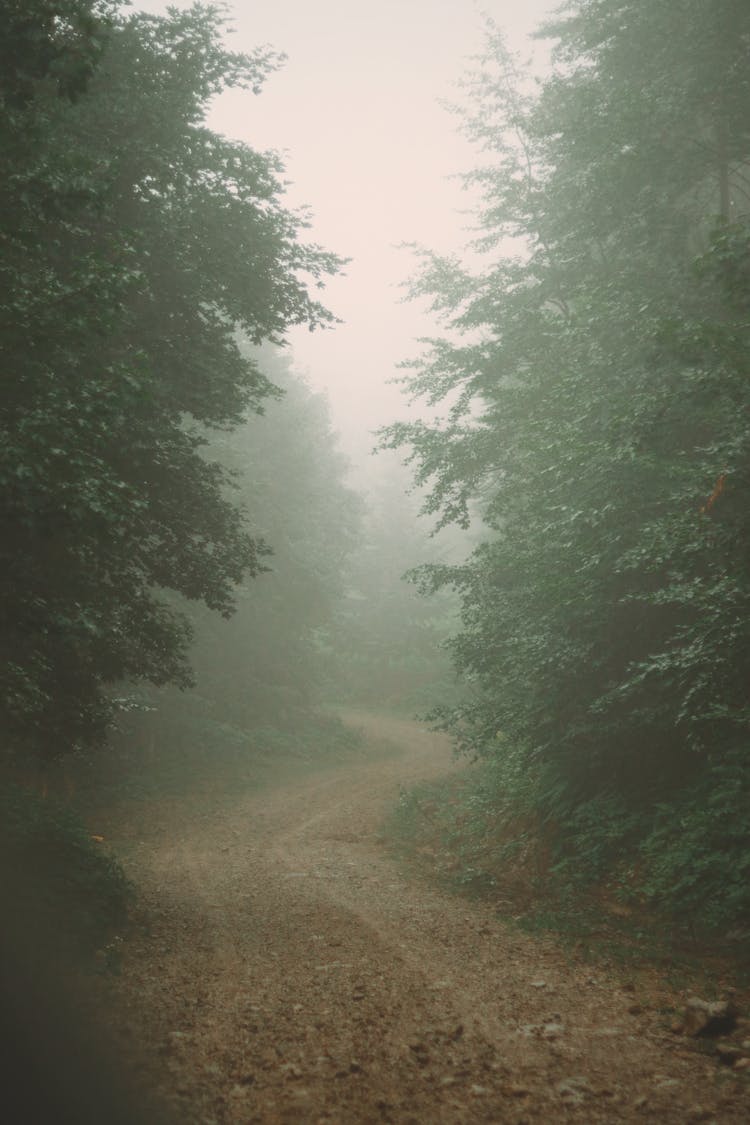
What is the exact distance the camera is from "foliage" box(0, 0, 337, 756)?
5980 millimetres

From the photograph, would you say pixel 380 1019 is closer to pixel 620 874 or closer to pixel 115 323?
pixel 620 874

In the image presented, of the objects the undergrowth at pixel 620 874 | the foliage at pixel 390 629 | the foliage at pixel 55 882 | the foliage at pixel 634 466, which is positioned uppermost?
the foliage at pixel 390 629

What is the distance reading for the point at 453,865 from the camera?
37.9 ft

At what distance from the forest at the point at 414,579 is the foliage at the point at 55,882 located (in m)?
0.06

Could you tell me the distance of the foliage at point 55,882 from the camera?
6.30 meters

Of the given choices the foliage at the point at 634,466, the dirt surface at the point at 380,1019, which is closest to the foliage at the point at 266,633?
the foliage at the point at 634,466

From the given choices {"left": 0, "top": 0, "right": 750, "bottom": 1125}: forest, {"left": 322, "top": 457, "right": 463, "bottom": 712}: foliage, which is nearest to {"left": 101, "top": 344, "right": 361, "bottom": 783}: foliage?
{"left": 0, "top": 0, "right": 750, "bottom": 1125}: forest

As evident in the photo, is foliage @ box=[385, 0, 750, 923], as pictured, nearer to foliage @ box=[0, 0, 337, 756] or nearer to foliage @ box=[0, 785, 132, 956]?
foliage @ box=[0, 0, 337, 756]

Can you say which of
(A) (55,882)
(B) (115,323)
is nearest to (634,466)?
(B) (115,323)

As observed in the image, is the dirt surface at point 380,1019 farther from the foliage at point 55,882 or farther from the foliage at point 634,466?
the foliage at point 634,466

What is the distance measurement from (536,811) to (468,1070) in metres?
6.74

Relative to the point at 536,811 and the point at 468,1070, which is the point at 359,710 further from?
the point at 468,1070

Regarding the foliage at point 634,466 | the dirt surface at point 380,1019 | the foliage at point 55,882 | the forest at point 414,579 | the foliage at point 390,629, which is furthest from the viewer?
the foliage at point 390,629

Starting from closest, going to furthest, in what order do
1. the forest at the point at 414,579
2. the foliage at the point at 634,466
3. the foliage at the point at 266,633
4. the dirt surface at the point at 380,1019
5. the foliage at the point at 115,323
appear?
1. the dirt surface at the point at 380,1019
2. the forest at the point at 414,579
3. the foliage at the point at 115,323
4. the foliage at the point at 634,466
5. the foliage at the point at 266,633
